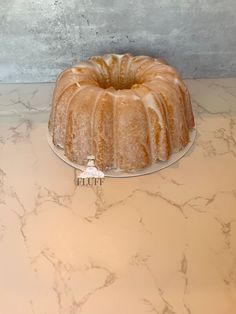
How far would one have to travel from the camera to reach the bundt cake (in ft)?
3.31

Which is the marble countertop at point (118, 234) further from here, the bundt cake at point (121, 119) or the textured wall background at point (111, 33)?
Answer: the textured wall background at point (111, 33)

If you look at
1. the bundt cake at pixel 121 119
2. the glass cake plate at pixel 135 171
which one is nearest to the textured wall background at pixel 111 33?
the bundt cake at pixel 121 119

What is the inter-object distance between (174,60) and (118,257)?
2.44 ft

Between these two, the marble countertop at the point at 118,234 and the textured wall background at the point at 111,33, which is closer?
the marble countertop at the point at 118,234

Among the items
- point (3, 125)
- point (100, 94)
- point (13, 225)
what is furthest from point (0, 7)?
point (13, 225)

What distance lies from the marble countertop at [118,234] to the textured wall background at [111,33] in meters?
0.28

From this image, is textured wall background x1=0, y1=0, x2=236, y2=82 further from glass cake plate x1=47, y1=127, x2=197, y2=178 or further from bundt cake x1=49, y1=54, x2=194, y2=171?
glass cake plate x1=47, y1=127, x2=197, y2=178

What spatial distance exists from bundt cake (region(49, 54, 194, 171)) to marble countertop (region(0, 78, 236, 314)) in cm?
6

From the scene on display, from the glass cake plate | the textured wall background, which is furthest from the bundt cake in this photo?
the textured wall background

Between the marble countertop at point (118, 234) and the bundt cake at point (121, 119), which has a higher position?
the bundt cake at point (121, 119)

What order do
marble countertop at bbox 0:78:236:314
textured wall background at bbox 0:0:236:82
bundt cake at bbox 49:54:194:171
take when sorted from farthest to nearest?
textured wall background at bbox 0:0:236:82 < bundt cake at bbox 49:54:194:171 < marble countertop at bbox 0:78:236:314

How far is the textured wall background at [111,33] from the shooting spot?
4.03 ft

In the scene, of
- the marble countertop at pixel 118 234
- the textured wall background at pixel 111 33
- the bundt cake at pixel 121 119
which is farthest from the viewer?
the textured wall background at pixel 111 33

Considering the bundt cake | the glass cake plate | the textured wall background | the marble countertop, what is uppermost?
the textured wall background
